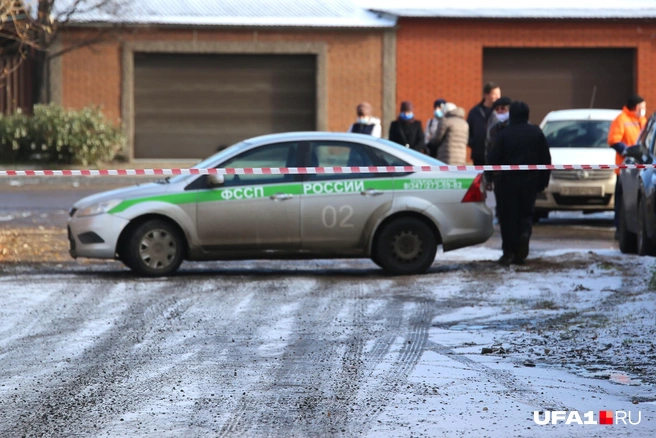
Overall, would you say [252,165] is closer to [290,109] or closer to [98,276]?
[98,276]

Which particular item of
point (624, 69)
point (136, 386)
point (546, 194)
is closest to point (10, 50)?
point (624, 69)

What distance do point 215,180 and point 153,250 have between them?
0.91m

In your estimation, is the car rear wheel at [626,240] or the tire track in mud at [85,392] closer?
the tire track in mud at [85,392]

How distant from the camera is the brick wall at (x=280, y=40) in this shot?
30.6 meters

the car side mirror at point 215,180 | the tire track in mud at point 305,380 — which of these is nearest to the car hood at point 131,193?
the car side mirror at point 215,180

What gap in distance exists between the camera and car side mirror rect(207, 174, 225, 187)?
40.3 ft

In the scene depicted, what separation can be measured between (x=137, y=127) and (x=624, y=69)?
1221 cm

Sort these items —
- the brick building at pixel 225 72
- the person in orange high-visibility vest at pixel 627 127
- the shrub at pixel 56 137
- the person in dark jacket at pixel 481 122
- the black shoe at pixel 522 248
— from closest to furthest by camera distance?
the black shoe at pixel 522 248 < the person in orange high-visibility vest at pixel 627 127 < the person in dark jacket at pixel 481 122 < the shrub at pixel 56 137 < the brick building at pixel 225 72

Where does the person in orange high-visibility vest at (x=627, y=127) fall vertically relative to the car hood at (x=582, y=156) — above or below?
above

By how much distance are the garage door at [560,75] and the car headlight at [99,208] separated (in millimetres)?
20140

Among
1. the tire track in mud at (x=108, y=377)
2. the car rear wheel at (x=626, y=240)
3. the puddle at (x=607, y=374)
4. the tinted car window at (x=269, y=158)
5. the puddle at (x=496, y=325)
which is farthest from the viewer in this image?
the car rear wheel at (x=626, y=240)

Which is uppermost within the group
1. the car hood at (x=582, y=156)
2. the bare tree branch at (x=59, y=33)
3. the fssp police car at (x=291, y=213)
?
the bare tree branch at (x=59, y=33)

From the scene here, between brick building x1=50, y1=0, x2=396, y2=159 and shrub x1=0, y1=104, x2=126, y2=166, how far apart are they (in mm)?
2260

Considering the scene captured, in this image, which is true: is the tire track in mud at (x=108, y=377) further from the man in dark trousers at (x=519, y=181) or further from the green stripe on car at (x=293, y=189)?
the man in dark trousers at (x=519, y=181)
